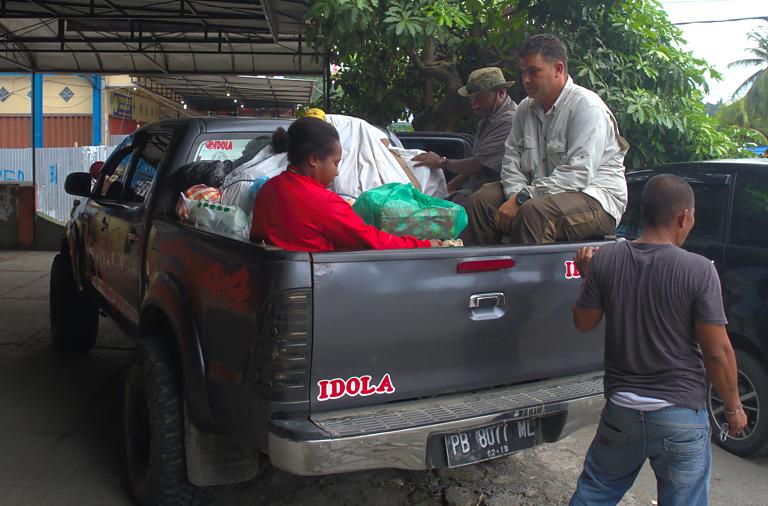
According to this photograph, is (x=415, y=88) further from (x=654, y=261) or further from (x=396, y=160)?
(x=654, y=261)

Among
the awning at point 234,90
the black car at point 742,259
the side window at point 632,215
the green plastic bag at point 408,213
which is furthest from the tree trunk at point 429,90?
the awning at point 234,90

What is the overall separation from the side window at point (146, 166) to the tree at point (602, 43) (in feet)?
8.26

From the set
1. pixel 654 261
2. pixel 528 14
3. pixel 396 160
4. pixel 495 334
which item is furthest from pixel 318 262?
pixel 528 14

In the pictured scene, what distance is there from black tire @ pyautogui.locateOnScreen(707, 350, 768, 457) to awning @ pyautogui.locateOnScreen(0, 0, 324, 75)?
645 cm

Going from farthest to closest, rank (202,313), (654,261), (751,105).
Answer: (751,105), (202,313), (654,261)

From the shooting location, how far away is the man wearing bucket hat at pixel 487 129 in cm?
448

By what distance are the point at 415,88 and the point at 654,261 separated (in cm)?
733

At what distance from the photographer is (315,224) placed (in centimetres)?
287

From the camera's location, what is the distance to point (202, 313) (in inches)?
109

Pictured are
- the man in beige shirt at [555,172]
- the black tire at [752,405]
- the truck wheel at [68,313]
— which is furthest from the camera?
the truck wheel at [68,313]

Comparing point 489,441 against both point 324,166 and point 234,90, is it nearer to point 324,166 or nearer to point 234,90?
point 324,166

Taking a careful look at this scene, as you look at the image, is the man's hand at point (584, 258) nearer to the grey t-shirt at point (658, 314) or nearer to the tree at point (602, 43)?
the grey t-shirt at point (658, 314)

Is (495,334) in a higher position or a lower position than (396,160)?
lower

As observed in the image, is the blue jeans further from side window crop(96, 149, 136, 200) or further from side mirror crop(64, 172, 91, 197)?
side mirror crop(64, 172, 91, 197)
